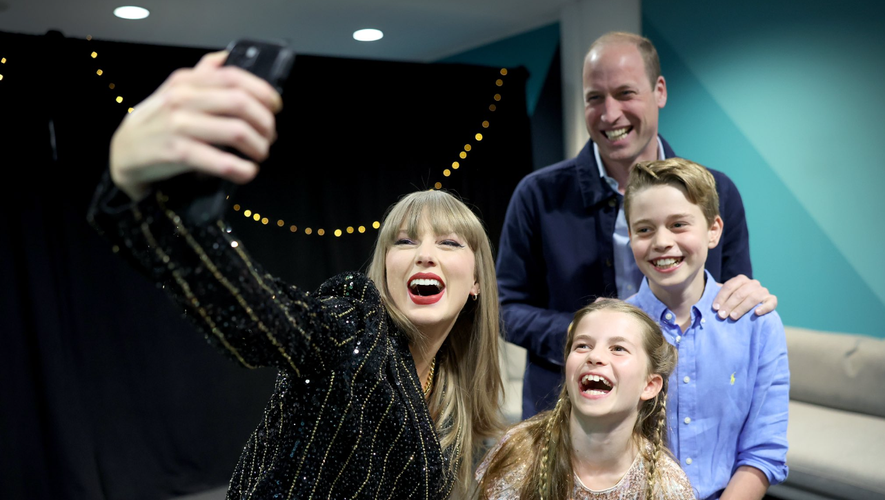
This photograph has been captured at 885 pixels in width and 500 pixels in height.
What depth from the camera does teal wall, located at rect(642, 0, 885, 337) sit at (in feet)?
11.3

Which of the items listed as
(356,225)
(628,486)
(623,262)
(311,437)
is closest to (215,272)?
(311,437)

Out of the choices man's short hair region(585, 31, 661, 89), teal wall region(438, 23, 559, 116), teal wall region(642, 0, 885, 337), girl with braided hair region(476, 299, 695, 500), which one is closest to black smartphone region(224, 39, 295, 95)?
Result: girl with braided hair region(476, 299, 695, 500)

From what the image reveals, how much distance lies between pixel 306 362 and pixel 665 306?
89 cm

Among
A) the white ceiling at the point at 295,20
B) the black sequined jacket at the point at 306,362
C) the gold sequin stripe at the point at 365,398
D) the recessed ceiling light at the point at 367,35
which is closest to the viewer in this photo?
the black sequined jacket at the point at 306,362

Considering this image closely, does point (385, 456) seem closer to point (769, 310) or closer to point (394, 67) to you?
point (769, 310)

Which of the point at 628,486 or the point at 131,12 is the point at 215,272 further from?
the point at 131,12

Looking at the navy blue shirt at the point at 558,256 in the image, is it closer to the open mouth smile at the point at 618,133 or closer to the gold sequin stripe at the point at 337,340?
the open mouth smile at the point at 618,133

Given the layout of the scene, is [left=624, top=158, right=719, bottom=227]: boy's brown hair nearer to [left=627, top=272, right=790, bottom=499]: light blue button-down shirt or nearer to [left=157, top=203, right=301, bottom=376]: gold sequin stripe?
[left=627, top=272, right=790, bottom=499]: light blue button-down shirt

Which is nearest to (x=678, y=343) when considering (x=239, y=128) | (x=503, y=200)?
(x=239, y=128)

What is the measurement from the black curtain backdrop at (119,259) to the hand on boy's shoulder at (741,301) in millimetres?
2288

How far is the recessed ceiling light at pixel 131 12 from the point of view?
4059 mm

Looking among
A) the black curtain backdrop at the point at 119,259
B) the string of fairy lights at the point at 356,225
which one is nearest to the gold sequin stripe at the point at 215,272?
the black curtain backdrop at the point at 119,259

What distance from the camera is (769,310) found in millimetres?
1493

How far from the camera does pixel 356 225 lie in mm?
4633
